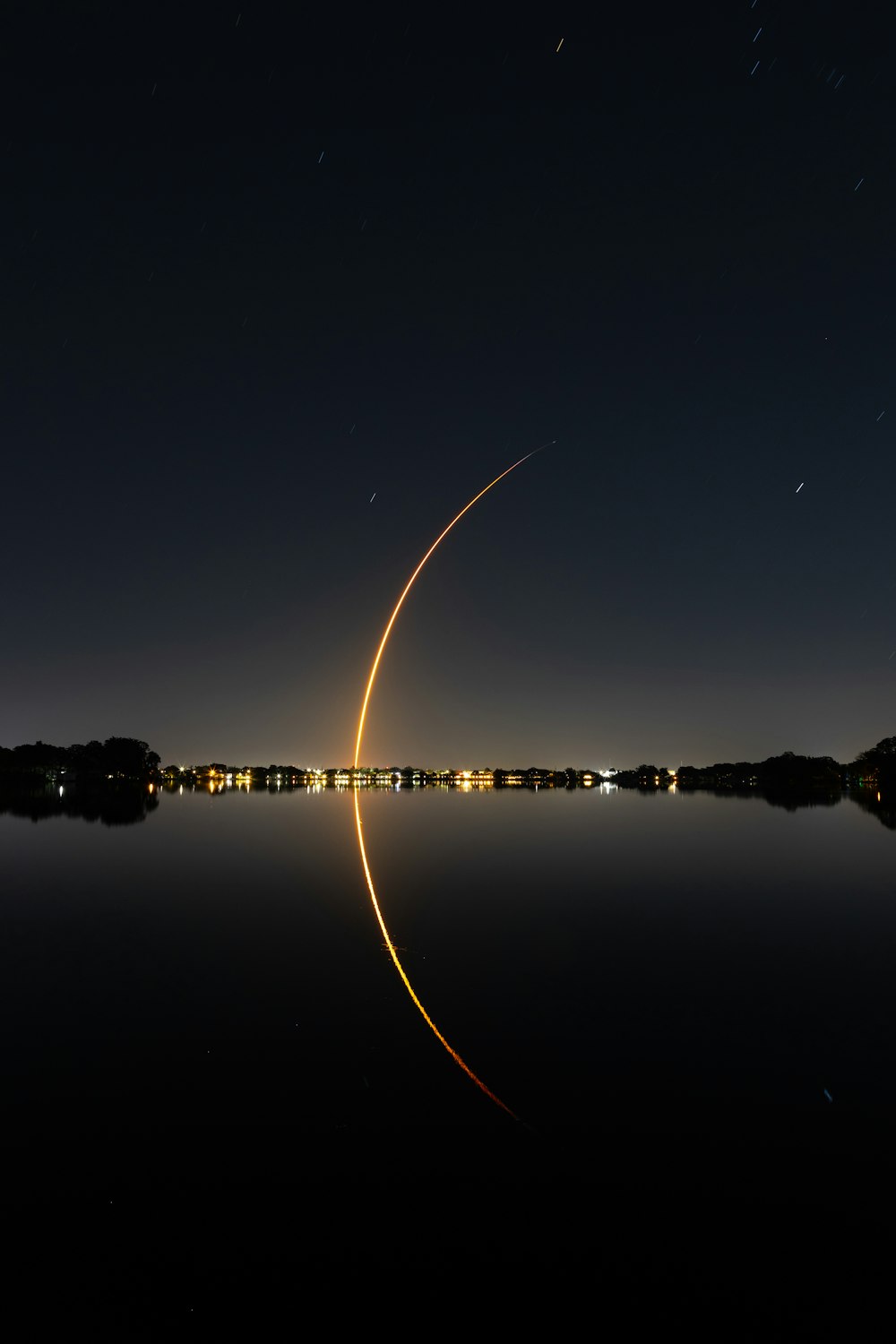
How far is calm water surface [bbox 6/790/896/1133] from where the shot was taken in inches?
360

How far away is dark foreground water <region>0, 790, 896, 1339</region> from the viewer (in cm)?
597

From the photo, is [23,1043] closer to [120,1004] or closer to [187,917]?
[120,1004]

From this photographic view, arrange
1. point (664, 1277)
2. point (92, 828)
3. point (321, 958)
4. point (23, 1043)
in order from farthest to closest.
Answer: point (92, 828) → point (321, 958) → point (23, 1043) → point (664, 1277)

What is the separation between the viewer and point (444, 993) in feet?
43.6

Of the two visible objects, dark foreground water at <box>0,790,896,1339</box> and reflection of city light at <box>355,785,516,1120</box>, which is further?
reflection of city light at <box>355,785,516,1120</box>

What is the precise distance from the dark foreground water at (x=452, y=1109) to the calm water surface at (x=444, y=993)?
0.07 m

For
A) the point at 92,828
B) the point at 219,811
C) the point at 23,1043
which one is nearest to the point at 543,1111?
the point at 23,1043

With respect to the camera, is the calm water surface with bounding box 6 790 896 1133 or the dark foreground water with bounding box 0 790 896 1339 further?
the calm water surface with bounding box 6 790 896 1133

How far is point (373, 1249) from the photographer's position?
6.21 m

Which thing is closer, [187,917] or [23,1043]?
[23,1043]

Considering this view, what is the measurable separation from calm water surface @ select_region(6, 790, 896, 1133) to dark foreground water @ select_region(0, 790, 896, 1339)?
70mm

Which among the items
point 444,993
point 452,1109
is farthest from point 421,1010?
point 452,1109

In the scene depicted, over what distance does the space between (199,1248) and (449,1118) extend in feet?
10.1

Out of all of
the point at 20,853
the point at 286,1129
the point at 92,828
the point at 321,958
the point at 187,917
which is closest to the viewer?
the point at 286,1129
